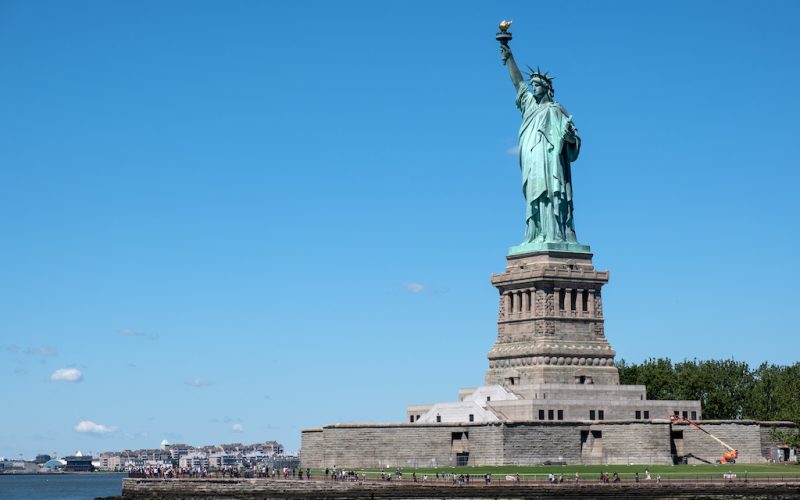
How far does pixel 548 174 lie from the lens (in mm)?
98125

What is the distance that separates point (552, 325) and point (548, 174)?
32.1 feet

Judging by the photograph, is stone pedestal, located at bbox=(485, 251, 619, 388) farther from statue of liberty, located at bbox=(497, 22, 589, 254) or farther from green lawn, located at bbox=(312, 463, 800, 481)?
green lawn, located at bbox=(312, 463, 800, 481)

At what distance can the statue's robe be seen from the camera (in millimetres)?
97875

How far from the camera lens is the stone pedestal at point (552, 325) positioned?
94938 mm

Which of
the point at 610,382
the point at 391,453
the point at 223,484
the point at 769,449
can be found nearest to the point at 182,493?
the point at 223,484

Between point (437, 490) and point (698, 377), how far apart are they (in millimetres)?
35423

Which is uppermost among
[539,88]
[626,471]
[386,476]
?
[539,88]

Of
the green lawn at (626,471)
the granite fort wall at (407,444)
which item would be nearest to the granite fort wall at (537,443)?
the granite fort wall at (407,444)

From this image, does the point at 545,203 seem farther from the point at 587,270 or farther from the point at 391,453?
the point at 391,453

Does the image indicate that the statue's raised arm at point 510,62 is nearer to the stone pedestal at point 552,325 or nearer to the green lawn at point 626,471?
the stone pedestal at point 552,325

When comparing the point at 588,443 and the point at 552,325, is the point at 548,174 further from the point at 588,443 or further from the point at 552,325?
the point at 588,443

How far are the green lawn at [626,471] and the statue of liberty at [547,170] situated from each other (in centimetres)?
1633

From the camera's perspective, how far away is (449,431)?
9006cm

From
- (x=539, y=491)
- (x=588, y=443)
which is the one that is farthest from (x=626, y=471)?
(x=539, y=491)
